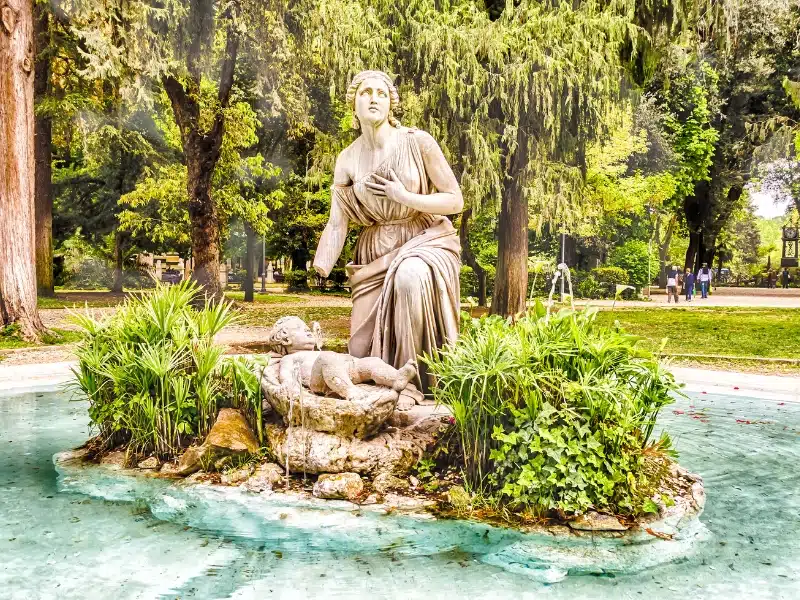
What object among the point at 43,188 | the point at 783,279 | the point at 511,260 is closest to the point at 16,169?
the point at 511,260

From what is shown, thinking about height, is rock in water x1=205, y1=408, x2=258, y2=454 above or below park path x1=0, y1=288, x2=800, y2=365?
above

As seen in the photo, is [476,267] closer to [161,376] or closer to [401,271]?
[401,271]

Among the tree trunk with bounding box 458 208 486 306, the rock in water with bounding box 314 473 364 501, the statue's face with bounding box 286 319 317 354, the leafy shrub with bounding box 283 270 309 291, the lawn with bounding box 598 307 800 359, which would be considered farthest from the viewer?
the leafy shrub with bounding box 283 270 309 291

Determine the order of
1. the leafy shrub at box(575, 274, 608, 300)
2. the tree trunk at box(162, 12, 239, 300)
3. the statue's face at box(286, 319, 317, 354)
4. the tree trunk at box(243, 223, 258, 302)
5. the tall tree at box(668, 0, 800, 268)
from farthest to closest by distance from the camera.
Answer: the leafy shrub at box(575, 274, 608, 300) → the tree trunk at box(243, 223, 258, 302) → the tall tree at box(668, 0, 800, 268) → the tree trunk at box(162, 12, 239, 300) → the statue's face at box(286, 319, 317, 354)

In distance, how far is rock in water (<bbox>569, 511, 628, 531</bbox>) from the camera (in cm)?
339

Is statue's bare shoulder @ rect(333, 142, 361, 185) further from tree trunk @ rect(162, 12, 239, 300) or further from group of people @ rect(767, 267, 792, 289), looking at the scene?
group of people @ rect(767, 267, 792, 289)

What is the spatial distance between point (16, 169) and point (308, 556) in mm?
10879

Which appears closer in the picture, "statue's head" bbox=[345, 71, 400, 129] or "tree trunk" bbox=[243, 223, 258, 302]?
"statue's head" bbox=[345, 71, 400, 129]

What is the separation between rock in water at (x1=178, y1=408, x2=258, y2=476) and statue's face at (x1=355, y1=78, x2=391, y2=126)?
2.02m

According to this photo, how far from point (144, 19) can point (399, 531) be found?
44.9 feet

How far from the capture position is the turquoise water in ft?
9.18

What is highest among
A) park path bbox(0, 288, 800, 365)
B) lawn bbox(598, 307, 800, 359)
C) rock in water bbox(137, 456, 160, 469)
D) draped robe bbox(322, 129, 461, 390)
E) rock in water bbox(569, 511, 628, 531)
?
draped robe bbox(322, 129, 461, 390)

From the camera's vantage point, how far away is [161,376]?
170 inches

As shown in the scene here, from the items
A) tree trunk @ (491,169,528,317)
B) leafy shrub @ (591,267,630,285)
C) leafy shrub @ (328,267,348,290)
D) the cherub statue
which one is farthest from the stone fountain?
leafy shrub @ (591,267,630,285)
